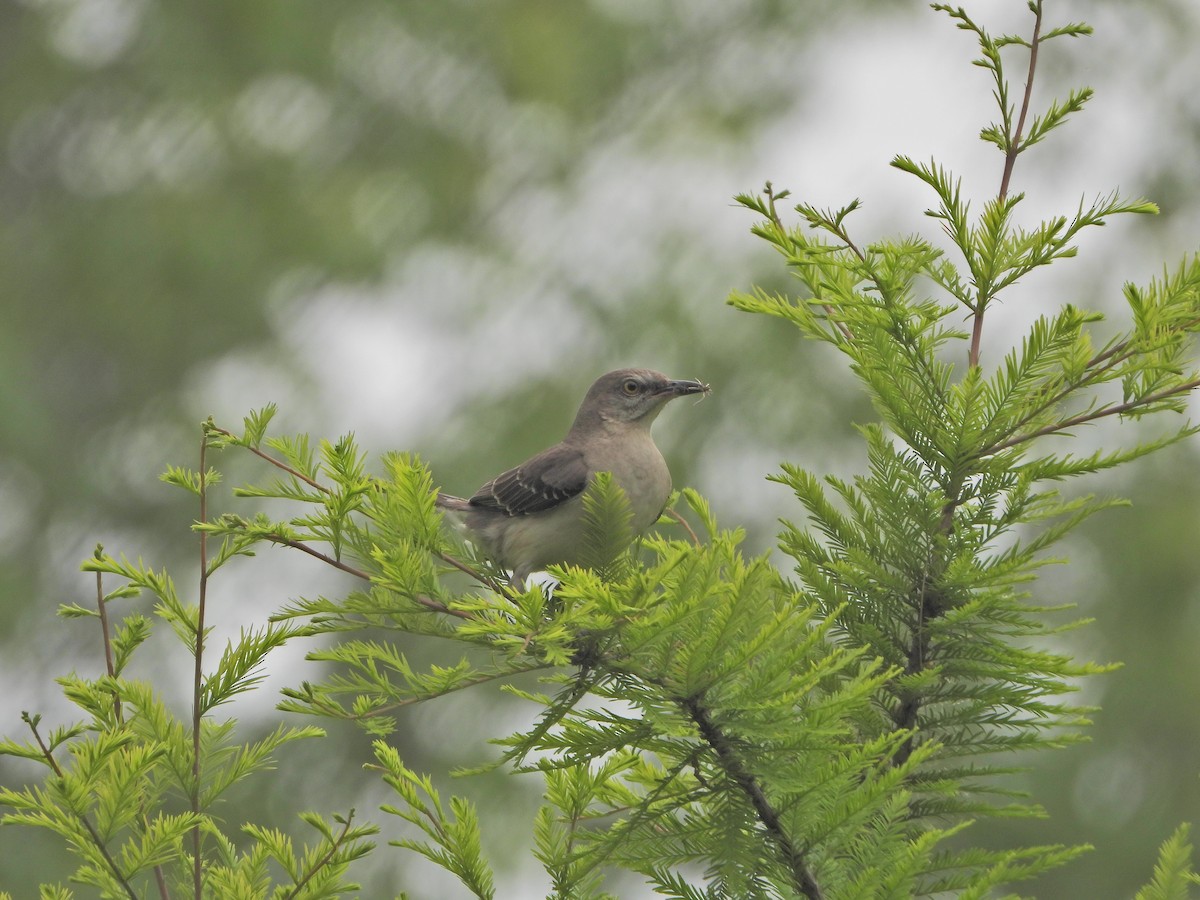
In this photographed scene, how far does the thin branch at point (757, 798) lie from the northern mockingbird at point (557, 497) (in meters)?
1.81

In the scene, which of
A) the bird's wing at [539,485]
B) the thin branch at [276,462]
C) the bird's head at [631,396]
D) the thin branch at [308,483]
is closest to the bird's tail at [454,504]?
the bird's wing at [539,485]

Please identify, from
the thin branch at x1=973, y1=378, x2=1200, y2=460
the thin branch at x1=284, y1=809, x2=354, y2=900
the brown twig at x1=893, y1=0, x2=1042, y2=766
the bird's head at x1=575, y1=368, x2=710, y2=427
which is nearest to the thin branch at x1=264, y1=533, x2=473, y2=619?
the thin branch at x1=284, y1=809, x2=354, y2=900

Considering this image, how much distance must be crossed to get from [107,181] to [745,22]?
24.5 feet

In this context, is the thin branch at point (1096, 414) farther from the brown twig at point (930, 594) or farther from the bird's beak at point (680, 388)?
the bird's beak at point (680, 388)

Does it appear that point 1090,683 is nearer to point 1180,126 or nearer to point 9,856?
point 1180,126

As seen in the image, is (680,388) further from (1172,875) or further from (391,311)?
(391,311)

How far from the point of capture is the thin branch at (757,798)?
263 centimetres

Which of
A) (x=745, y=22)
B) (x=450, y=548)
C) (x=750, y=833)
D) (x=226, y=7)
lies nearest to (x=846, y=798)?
(x=750, y=833)

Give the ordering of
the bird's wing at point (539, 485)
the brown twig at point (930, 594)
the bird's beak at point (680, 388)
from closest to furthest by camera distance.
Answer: the brown twig at point (930, 594) < the bird's wing at point (539, 485) < the bird's beak at point (680, 388)

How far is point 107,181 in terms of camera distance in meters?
13.0

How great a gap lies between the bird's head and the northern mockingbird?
0.20 ft

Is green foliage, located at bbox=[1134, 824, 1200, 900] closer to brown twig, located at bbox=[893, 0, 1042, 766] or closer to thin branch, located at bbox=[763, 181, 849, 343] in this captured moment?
brown twig, located at bbox=[893, 0, 1042, 766]

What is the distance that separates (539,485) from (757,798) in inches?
91.7

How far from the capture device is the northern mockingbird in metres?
4.69
